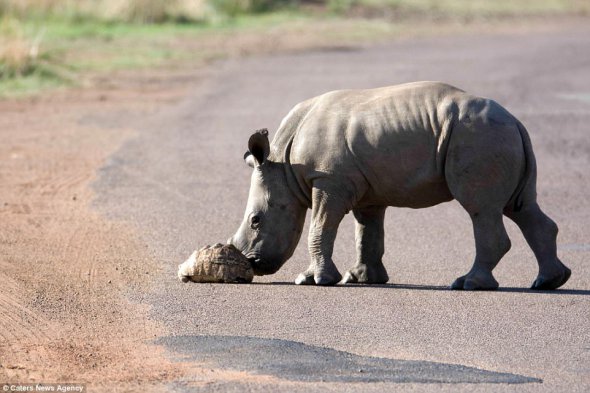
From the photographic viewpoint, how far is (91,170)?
13859 mm

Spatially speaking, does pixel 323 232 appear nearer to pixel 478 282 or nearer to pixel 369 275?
pixel 369 275

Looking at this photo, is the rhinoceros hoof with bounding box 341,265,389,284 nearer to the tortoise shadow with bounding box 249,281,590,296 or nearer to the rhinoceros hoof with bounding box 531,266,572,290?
the tortoise shadow with bounding box 249,281,590,296

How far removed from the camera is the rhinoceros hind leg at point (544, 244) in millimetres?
8664

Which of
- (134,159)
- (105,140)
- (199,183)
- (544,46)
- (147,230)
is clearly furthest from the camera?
(544,46)

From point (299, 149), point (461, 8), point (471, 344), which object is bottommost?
point (461, 8)

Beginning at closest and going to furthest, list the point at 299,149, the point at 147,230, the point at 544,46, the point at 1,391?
the point at 1,391 → the point at 299,149 → the point at 147,230 → the point at 544,46

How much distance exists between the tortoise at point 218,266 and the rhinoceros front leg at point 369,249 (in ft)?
2.51

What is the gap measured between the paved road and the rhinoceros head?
21 cm

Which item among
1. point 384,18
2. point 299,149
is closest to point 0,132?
point 299,149

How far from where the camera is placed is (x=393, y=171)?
27.9ft

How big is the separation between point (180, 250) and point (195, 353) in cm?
304

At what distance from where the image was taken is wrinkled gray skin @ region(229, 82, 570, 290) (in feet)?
27.6

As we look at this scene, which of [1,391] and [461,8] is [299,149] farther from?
[461,8]

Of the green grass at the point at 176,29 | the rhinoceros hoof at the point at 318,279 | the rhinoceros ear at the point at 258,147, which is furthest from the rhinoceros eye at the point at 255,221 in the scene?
the green grass at the point at 176,29
